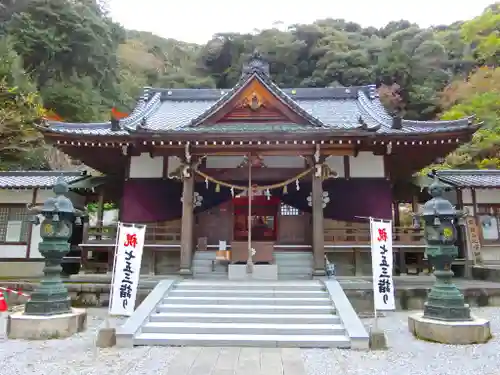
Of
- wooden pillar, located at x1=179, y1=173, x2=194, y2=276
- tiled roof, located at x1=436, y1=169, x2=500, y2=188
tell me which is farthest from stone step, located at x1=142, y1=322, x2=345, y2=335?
tiled roof, located at x1=436, y1=169, x2=500, y2=188

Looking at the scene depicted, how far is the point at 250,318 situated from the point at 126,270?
8.31ft

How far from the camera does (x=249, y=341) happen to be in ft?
20.3

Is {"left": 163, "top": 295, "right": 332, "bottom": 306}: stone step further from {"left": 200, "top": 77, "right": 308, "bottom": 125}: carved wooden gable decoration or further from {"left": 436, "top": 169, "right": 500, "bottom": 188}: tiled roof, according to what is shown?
{"left": 436, "top": 169, "right": 500, "bottom": 188}: tiled roof

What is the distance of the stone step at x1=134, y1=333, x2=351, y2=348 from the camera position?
610 cm

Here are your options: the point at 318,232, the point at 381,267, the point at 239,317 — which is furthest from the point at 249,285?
the point at 381,267

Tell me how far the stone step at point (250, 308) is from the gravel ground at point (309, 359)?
1.28 meters

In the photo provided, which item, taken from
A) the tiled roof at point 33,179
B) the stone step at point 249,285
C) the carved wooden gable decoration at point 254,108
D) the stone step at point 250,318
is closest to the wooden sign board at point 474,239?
the stone step at point 249,285

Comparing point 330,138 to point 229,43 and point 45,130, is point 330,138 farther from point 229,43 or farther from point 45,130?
point 229,43

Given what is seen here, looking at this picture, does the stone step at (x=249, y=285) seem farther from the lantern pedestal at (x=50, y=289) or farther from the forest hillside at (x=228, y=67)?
the forest hillside at (x=228, y=67)

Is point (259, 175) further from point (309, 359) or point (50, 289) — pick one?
point (309, 359)

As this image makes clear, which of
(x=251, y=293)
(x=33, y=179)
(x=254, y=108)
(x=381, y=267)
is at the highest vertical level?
(x=254, y=108)

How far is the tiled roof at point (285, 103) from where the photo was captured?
10250mm

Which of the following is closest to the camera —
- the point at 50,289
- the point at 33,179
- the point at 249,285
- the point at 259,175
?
the point at 50,289

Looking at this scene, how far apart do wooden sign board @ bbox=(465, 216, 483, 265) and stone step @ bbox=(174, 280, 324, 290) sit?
7.10m
